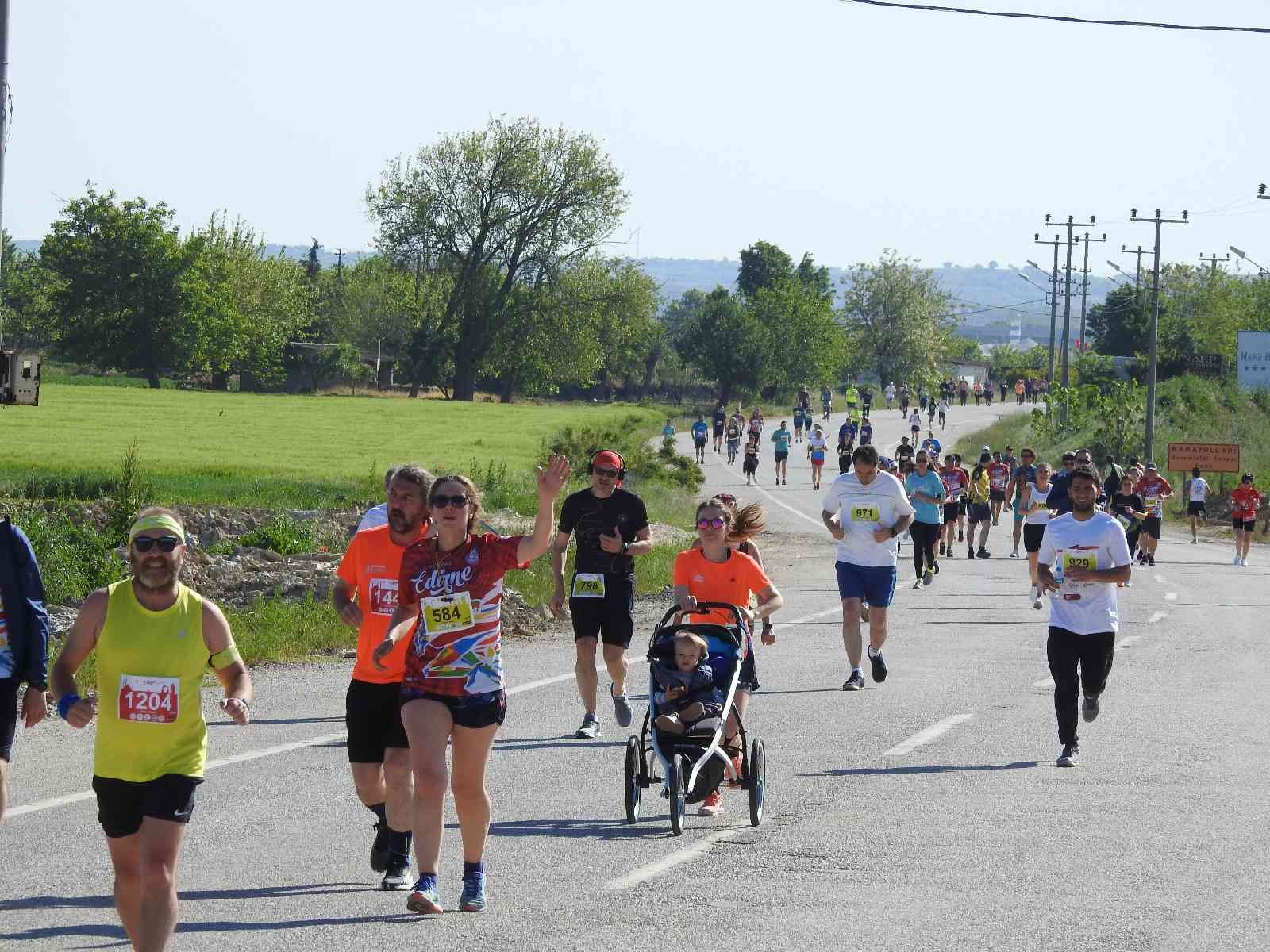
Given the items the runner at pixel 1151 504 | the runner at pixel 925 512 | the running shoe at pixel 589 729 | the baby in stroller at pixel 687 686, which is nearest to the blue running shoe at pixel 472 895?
the baby in stroller at pixel 687 686

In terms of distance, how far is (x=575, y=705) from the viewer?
13664 millimetres

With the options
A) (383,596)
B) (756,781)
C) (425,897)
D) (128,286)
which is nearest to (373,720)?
(383,596)

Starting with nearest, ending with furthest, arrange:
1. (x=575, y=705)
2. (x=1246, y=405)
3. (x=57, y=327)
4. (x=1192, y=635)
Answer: (x=575, y=705) < (x=1192, y=635) < (x=1246, y=405) < (x=57, y=327)

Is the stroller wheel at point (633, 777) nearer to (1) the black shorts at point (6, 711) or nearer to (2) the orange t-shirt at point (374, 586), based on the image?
(2) the orange t-shirt at point (374, 586)

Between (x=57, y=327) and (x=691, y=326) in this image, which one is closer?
(x=57, y=327)

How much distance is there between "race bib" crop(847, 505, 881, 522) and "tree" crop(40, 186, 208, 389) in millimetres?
93243

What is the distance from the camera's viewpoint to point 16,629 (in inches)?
287

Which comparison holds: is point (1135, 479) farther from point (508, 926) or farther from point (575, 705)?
point (508, 926)

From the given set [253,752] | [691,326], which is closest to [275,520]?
[253,752]

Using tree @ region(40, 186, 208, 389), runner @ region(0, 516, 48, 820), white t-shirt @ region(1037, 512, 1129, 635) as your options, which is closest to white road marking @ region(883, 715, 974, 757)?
white t-shirt @ region(1037, 512, 1129, 635)

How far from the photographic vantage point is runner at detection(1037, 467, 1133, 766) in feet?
37.1

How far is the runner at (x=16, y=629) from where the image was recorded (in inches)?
285

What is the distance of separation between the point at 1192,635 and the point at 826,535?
738 inches

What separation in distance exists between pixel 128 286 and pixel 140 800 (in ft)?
339
